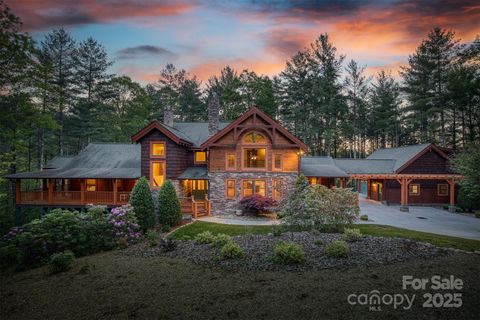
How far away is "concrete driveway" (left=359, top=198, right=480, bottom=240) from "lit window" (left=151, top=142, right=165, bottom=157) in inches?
664

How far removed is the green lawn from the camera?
1097cm

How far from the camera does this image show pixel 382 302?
602cm

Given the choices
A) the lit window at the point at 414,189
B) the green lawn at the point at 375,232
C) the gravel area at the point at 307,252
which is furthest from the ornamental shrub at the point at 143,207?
the lit window at the point at 414,189

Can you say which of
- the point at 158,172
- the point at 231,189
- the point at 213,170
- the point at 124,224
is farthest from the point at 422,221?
the point at 158,172

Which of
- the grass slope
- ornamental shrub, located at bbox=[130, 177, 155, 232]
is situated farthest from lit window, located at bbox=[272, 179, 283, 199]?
the grass slope

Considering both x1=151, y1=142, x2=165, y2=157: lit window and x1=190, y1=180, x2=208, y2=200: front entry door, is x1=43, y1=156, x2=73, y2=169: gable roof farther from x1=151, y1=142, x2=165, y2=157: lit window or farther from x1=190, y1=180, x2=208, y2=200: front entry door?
x1=190, y1=180, x2=208, y2=200: front entry door

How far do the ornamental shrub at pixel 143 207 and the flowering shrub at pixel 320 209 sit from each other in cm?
797

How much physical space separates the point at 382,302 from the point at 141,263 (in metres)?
8.13

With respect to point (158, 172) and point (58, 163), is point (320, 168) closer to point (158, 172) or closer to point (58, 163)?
point (158, 172)

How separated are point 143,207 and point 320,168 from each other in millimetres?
16660

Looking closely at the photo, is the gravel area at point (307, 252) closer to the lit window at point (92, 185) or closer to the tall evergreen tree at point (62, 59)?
the lit window at point (92, 185)

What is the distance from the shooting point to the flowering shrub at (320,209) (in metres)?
12.0

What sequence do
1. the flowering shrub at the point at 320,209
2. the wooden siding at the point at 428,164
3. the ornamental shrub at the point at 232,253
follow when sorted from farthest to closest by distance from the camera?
the wooden siding at the point at 428,164
the flowering shrub at the point at 320,209
the ornamental shrub at the point at 232,253

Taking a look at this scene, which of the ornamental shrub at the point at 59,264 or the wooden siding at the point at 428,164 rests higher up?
the wooden siding at the point at 428,164
